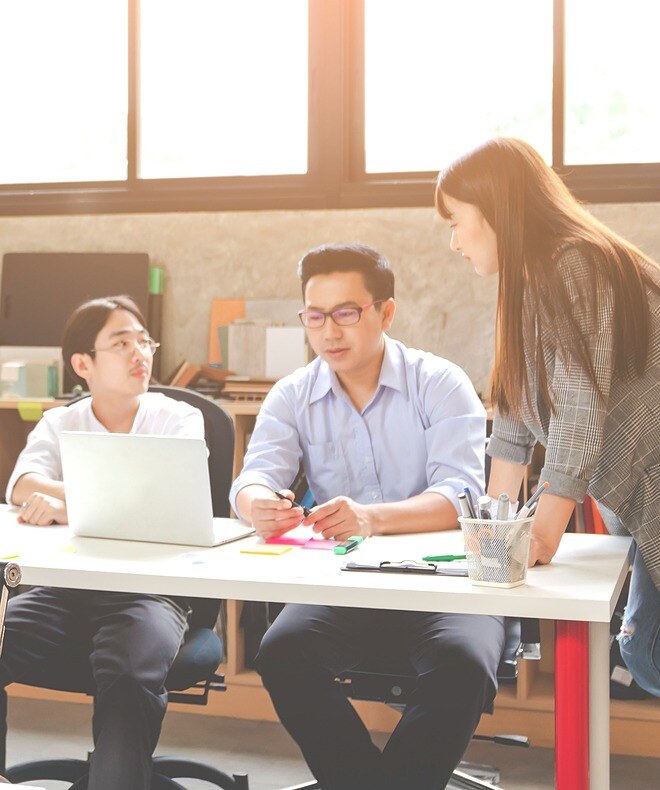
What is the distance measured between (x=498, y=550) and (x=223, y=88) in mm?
2749

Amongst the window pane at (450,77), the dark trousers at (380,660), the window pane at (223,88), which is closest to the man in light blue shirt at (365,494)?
the dark trousers at (380,660)

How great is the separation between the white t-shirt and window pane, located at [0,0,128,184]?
1.64 m

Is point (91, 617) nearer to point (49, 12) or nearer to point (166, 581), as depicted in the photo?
point (166, 581)

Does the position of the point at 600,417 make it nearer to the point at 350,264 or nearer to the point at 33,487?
the point at 350,264

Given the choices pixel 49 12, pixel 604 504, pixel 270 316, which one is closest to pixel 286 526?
pixel 604 504

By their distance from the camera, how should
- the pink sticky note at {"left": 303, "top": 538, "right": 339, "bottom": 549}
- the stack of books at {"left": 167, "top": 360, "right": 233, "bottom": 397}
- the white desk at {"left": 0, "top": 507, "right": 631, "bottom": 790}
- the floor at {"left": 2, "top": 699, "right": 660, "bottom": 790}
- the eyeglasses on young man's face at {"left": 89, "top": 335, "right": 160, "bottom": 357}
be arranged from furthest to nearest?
1. the stack of books at {"left": 167, "top": 360, "right": 233, "bottom": 397}
2. the floor at {"left": 2, "top": 699, "right": 660, "bottom": 790}
3. the eyeglasses on young man's face at {"left": 89, "top": 335, "right": 160, "bottom": 357}
4. the pink sticky note at {"left": 303, "top": 538, "right": 339, "bottom": 549}
5. the white desk at {"left": 0, "top": 507, "right": 631, "bottom": 790}

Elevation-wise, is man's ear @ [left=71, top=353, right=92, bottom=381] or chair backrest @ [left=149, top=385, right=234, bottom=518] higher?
man's ear @ [left=71, top=353, right=92, bottom=381]

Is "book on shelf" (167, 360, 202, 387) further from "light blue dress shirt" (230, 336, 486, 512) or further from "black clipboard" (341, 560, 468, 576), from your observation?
"black clipboard" (341, 560, 468, 576)

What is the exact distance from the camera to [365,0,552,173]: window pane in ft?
11.9

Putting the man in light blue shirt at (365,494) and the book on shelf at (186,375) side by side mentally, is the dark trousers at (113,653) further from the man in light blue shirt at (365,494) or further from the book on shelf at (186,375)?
the book on shelf at (186,375)

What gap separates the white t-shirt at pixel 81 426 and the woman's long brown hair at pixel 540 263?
0.88 m

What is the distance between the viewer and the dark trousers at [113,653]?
6.26ft

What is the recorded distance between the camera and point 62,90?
4.08 m

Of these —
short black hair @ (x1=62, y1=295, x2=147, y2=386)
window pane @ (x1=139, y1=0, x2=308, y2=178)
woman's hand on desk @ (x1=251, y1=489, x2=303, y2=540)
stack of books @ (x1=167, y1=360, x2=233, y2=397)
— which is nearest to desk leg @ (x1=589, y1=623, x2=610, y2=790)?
woman's hand on desk @ (x1=251, y1=489, x2=303, y2=540)
